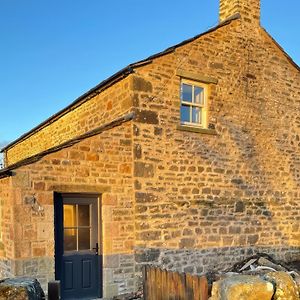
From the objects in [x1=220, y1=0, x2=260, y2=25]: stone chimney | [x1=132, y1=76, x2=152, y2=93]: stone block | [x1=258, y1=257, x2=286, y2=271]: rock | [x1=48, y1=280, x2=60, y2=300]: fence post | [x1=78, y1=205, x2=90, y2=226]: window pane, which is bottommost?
[x1=258, y1=257, x2=286, y2=271]: rock

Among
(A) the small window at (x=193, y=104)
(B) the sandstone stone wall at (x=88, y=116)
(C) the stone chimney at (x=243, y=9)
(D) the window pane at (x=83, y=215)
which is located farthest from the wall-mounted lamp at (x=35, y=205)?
(C) the stone chimney at (x=243, y=9)

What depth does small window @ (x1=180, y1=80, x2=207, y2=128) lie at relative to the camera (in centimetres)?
1020

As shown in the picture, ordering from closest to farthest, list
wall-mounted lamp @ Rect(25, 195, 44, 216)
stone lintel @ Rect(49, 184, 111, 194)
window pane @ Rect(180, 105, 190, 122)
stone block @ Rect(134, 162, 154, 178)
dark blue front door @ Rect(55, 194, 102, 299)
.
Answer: wall-mounted lamp @ Rect(25, 195, 44, 216)
stone lintel @ Rect(49, 184, 111, 194)
dark blue front door @ Rect(55, 194, 102, 299)
stone block @ Rect(134, 162, 154, 178)
window pane @ Rect(180, 105, 190, 122)

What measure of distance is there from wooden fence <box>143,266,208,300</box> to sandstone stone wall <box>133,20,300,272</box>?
9.19 ft

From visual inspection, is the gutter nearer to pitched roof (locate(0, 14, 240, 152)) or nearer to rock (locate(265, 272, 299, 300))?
pitched roof (locate(0, 14, 240, 152))

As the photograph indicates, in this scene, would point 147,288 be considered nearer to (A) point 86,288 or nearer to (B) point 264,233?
(A) point 86,288

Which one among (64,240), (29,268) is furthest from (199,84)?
(29,268)

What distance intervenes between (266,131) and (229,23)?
135 inches

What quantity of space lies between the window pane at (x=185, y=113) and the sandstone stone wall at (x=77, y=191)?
5.58 ft

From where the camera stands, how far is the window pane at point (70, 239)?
8.44 m

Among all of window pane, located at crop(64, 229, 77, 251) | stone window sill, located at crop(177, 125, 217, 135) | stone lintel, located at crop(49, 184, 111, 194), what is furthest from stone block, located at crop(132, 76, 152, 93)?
window pane, located at crop(64, 229, 77, 251)

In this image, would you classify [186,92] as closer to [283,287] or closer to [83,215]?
[83,215]

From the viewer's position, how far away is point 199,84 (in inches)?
410

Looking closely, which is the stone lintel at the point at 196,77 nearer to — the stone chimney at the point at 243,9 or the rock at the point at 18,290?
the stone chimney at the point at 243,9
